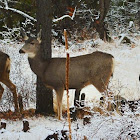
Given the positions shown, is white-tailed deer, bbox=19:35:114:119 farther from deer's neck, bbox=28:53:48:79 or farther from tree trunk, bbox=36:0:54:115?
tree trunk, bbox=36:0:54:115

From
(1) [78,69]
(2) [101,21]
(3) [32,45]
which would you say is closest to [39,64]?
(3) [32,45]

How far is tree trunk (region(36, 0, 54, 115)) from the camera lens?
7.27m

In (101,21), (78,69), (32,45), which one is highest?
(101,21)

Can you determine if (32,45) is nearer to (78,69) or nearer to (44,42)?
(44,42)

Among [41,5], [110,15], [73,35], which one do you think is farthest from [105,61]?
[110,15]

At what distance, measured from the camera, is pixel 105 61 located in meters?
7.39

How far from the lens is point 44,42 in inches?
290

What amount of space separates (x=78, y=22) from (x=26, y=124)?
12.0 meters

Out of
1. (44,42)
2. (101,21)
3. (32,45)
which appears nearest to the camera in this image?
(32,45)

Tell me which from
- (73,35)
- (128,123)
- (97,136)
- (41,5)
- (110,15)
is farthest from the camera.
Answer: (110,15)

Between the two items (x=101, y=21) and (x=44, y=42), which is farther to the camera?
(x=101, y=21)

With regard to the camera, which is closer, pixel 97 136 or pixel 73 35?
pixel 97 136

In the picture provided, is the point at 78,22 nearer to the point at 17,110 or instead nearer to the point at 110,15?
the point at 110,15

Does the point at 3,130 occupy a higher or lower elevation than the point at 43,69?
lower
